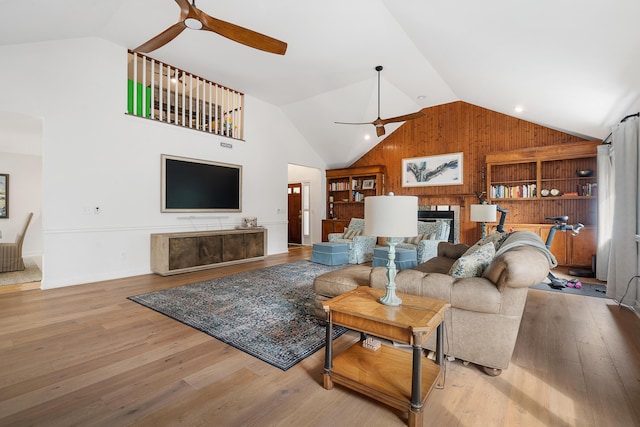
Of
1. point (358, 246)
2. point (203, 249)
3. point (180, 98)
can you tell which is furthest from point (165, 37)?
point (358, 246)

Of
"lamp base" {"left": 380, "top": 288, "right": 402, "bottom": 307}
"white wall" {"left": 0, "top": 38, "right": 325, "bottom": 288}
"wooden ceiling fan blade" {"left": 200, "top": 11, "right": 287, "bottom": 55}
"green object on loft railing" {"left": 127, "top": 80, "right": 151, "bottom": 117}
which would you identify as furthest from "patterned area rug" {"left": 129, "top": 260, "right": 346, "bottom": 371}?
"green object on loft railing" {"left": 127, "top": 80, "right": 151, "bottom": 117}

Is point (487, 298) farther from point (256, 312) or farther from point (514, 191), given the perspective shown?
point (514, 191)

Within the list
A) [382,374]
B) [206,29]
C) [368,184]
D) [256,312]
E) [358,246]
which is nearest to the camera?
[382,374]

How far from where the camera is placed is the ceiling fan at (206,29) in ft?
8.12

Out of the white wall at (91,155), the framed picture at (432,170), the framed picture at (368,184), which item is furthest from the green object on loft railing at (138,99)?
the framed picture at (432,170)

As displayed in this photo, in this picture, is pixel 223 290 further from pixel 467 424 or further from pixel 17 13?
pixel 17 13

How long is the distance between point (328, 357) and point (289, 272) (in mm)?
3209

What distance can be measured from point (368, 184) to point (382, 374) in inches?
274

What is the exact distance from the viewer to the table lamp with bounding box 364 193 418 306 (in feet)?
5.58

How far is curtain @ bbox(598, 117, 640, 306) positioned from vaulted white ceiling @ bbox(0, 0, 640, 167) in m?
0.40

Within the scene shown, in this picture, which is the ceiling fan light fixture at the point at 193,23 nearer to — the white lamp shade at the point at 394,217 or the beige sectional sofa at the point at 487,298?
the white lamp shade at the point at 394,217

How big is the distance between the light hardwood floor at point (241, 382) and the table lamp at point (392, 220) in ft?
2.21

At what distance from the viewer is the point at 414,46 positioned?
456 centimetres

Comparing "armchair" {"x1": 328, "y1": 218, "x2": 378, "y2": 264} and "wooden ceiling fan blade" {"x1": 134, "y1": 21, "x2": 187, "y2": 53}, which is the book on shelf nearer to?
"armchair" {"x1": 328, "y1": 218, "x2": 378, "y2": 264}
